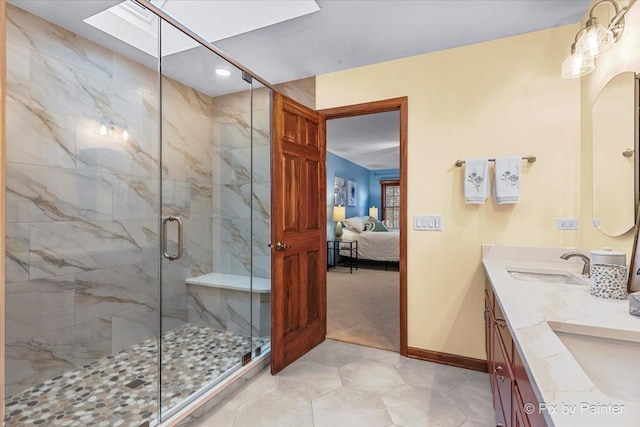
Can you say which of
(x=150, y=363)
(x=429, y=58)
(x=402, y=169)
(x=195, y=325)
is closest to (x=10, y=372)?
(x=150, y=363)

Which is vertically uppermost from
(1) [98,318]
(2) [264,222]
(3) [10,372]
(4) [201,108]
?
(4) [201,108]

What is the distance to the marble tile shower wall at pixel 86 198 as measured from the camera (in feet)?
6.61

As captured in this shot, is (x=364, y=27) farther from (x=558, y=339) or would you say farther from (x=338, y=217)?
(x=338, y=217)

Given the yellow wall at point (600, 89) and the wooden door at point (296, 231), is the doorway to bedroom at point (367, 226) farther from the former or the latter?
the yellow wall at point (600, 89)

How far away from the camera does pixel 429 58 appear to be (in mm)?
2494

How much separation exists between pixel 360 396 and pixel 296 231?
1229 millimetres

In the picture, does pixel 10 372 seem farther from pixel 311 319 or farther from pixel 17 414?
pixel 311 319

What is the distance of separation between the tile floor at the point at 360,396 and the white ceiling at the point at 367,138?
10.4 ft

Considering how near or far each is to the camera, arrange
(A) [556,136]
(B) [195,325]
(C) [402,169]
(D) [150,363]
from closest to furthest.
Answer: (A) [556,136] → (D) [150,363] → (C) [402,169] → (B) [195,325]

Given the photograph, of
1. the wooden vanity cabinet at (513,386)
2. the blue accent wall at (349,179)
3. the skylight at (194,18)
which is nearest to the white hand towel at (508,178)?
the wooden vanity cabinet at (513,386)

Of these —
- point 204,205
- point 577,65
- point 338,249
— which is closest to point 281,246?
point 204,205

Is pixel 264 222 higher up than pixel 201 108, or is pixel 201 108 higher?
pixel 201 108

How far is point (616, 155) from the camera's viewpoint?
1591 millimetres

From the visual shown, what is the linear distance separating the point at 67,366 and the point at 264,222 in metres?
1.79
